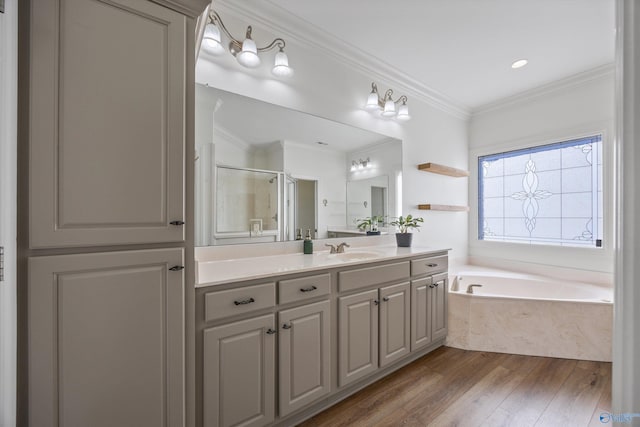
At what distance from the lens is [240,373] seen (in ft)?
4.42

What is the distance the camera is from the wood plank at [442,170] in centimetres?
313

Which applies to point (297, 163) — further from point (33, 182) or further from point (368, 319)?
point (33, 182)

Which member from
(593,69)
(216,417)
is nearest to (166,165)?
(216,417)

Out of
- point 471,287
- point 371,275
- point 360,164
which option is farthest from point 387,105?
point 471,287

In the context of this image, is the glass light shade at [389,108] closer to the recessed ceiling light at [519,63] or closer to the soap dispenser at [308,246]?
the recessed ceiling light at [519,63]

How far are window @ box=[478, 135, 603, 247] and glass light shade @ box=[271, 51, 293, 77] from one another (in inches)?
117

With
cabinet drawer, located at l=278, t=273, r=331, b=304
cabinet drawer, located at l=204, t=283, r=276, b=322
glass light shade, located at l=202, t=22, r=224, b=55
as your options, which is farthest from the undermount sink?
glass light shade, located at l=202, t=22, r=224, b=55

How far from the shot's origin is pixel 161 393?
1.10 meters

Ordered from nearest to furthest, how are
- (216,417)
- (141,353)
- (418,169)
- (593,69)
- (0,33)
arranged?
(0,33) < (141,353) < (216,417) < (593,69) < (418,169)

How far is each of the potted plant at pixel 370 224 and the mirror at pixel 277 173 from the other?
4 centimetres

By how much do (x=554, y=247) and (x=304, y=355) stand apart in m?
3.12

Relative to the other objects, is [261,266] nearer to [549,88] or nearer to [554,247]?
→ [554,247]

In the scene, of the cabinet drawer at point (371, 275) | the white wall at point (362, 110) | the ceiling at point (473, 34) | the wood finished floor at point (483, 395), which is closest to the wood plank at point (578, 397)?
the wood finished floor at point (483, 395)

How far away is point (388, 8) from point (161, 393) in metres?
2.58
